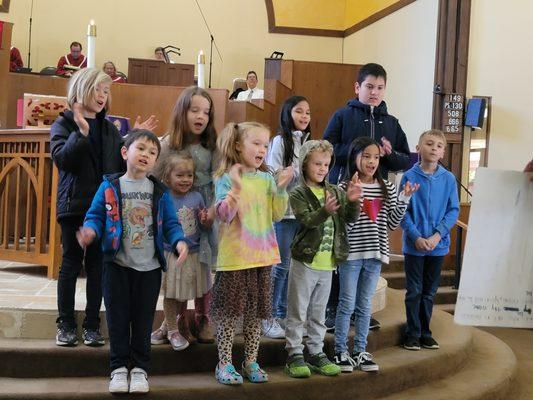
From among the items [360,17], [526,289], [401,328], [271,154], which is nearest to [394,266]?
[401,328]

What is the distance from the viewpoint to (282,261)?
11.6 ft

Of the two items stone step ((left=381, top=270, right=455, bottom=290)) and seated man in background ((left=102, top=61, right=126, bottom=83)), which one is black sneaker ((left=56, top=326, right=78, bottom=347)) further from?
seated man in background ((left=102, top=61, right=126, bottom=83))

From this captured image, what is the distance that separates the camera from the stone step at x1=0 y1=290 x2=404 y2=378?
3141 mm

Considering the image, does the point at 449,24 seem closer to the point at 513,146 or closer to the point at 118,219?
the point at 513,146

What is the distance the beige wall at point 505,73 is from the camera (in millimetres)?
7762

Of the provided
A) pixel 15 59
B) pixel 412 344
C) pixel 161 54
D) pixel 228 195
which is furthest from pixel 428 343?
pixel 15 59

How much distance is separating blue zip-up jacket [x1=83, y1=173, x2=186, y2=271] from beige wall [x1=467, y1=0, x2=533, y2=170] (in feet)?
17.5

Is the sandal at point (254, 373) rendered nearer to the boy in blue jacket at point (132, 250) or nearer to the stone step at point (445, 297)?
the boy in blue jacket at point (132, 250)

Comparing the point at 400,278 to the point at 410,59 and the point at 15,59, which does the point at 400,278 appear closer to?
the point at 410,59

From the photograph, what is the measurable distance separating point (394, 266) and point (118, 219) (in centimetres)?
433

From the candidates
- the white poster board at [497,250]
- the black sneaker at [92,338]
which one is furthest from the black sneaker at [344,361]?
the white poster board at [497,250]

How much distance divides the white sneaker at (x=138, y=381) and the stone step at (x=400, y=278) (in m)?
3.79

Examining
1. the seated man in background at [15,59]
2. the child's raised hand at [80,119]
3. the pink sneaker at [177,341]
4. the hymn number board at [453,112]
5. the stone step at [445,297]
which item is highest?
the seated man in background at [15,59]

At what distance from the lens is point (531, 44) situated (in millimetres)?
7738
